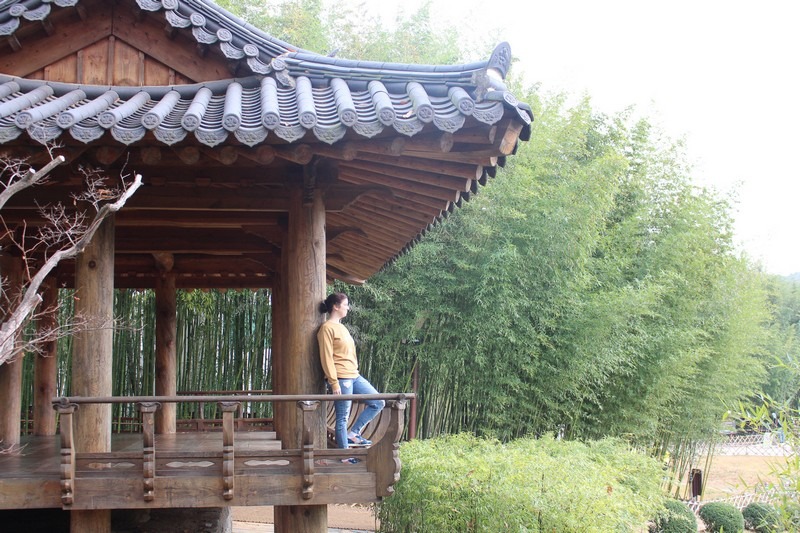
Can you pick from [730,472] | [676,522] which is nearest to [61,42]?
[676,522]

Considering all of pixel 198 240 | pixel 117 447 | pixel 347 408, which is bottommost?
pixel 117 447

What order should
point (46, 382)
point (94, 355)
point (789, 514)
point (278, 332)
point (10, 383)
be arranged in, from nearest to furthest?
point (789, 514) < point (94, 355) < point (10, 383) < point (278, 332) < point (46, 382)

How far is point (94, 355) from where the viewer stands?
12.0 feet

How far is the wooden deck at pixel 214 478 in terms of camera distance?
3389 millimetres

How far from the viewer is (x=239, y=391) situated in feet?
28.2

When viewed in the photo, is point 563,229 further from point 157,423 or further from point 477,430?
point 157,423

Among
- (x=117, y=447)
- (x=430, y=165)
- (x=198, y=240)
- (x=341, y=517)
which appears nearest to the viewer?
(x=430, y=165)

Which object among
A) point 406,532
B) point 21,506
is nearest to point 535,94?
point 406,532

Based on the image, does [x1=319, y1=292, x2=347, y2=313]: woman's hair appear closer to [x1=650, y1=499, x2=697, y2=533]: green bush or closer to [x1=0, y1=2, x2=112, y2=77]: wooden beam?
[x1=0, y1=2, x2=112, y2=77]: wooden beam

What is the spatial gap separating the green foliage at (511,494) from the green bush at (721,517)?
3677 millimetres

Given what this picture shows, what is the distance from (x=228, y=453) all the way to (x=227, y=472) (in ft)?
0.29

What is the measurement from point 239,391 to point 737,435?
15.8 meters

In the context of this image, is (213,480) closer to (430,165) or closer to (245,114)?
(245,114)

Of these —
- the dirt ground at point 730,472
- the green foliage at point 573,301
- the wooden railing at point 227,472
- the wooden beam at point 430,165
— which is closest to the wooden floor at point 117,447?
the wooden railing at point 227,472
